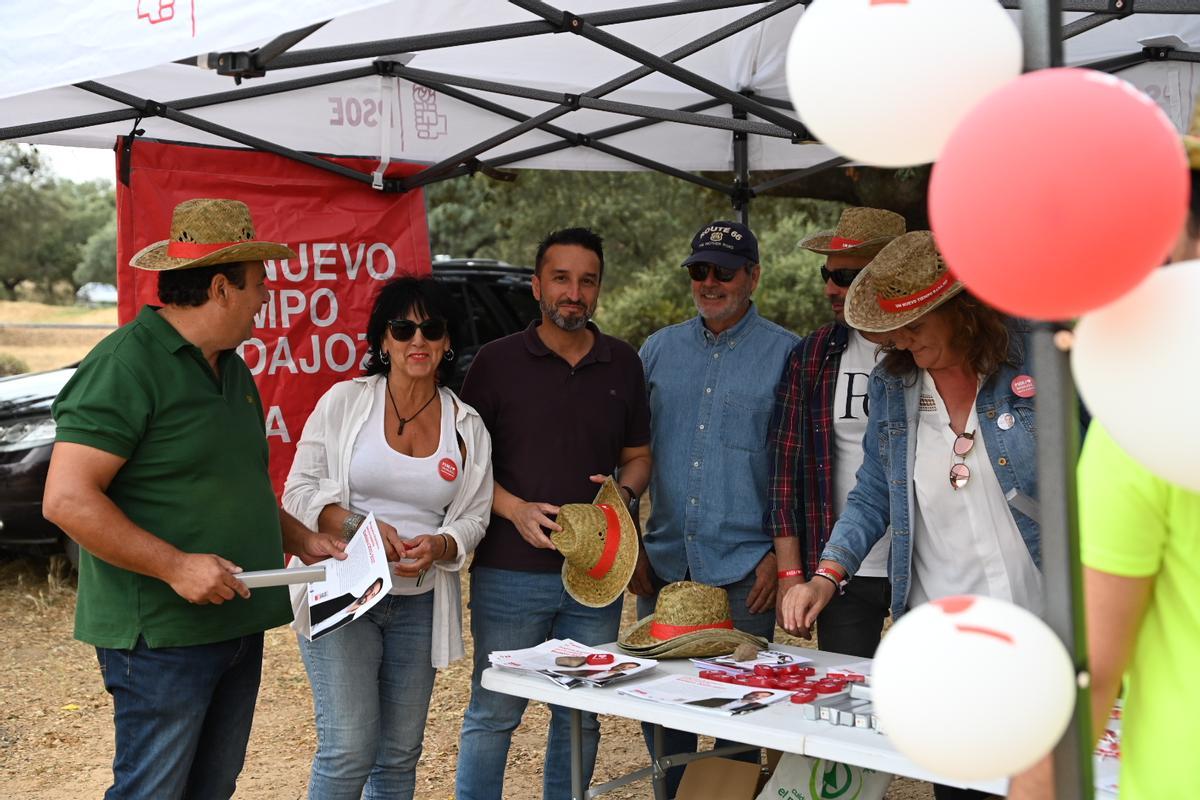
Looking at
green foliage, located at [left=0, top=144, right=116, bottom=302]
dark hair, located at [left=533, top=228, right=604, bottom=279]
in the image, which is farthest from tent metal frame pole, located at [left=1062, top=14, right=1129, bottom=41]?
green foliage, located at [left=0, top=144, right=116, bottom=302]

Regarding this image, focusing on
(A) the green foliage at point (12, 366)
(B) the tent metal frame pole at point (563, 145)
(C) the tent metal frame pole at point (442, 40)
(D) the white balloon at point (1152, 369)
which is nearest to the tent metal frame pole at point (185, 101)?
(B) the tent metal frame pole at point (563, 145)

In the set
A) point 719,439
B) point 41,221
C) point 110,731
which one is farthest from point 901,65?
point 41,221

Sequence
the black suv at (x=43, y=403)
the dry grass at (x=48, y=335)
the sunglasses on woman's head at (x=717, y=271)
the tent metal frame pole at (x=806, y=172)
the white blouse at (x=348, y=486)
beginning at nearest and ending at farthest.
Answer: the white blouse at (x=348, y=486) → the sunglasses on woman's head at (x=717, y=271) → the tent metal frame pole at (x=806, y=172) → the black suv at (x=43, y=403) → the dry grass at (x=48, y=335)

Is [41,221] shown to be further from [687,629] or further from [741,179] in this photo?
[687,629]

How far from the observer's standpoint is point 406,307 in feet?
11.4

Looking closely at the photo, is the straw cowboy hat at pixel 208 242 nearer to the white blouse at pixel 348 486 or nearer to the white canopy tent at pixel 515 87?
the white canopy tent at pixel 515 87

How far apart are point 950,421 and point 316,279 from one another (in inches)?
100

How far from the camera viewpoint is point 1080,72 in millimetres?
954

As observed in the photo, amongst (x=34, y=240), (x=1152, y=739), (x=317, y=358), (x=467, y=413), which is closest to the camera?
(x=1152, y=739)

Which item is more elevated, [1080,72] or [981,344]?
[1080,72]

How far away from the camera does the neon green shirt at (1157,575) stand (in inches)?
48.1

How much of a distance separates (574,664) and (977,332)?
1296mm

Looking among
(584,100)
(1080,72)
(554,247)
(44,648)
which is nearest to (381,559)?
(554,247)

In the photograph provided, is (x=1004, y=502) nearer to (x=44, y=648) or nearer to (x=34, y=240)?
(x=44, y=648)
